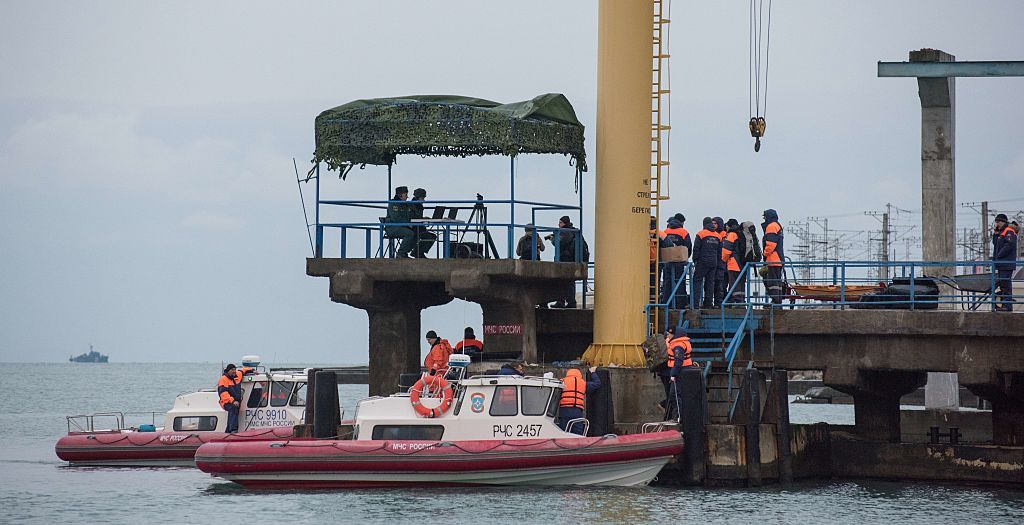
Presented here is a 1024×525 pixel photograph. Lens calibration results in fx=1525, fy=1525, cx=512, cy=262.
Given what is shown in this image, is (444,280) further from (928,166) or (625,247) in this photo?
(928,166)

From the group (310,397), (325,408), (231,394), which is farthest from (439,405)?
(231,394)

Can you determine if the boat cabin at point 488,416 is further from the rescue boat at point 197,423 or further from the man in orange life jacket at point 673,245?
the rescue boat at point 197,423

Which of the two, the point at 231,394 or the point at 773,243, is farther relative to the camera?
the point at 231,394

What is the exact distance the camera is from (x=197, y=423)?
108ft

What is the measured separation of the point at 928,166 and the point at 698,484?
14.6 metres

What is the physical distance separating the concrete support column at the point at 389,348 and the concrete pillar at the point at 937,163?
14.1 metres

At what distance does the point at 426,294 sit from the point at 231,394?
4.63 metres

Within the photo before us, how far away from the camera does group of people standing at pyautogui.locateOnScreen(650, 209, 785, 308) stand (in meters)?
29.6

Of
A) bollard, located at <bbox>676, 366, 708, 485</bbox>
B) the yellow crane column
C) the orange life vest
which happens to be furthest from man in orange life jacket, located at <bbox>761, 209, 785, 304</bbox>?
the orange life vest

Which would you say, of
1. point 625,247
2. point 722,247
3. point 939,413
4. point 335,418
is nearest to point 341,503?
point 335,418

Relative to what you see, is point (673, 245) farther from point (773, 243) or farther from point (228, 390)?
point (228, 390)

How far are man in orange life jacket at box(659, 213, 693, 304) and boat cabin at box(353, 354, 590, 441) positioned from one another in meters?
4.75

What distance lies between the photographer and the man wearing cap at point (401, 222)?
31125mm

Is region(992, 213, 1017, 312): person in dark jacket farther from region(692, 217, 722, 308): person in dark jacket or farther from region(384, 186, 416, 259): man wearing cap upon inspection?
region(384, 186, 416, 259): man wearing cap
